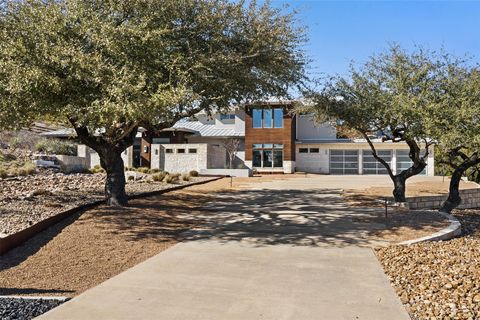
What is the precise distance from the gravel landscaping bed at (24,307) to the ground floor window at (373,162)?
3601 centimetres

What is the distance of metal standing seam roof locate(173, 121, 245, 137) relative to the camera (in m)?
39.1

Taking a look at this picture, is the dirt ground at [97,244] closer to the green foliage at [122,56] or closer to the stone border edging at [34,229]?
the stone border edging at [34,229]

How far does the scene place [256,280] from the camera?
666 cm

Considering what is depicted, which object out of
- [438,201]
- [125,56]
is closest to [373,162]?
[438,201]

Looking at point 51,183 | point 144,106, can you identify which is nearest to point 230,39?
point 144,106

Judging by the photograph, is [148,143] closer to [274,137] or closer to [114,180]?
[274,137]

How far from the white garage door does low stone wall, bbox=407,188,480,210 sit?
1719cm

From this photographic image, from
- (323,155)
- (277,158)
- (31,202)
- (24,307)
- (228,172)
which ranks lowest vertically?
(24,307)

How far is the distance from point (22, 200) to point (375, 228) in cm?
1001

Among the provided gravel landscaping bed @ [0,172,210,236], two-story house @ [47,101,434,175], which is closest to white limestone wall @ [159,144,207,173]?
two-story house @ [47,101,434,175]

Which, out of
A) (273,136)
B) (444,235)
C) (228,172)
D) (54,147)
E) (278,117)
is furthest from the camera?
(273,136)

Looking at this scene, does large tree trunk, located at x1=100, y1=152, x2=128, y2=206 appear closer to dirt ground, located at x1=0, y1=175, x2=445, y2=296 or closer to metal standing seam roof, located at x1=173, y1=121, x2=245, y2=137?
dirt ground, located at x1=0, y1=175, x2=445, y2=296

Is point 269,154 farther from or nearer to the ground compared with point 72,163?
farther from the ground

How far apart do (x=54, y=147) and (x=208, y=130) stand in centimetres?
1338
